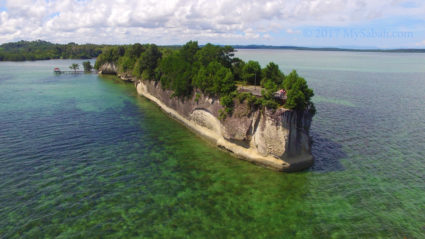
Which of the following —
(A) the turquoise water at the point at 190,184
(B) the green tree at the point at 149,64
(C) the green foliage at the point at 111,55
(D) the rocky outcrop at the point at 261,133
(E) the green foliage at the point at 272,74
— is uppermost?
(C) the green foliage at the point at 111,55

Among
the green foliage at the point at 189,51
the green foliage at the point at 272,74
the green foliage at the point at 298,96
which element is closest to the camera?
the green foliage at the point at 298,96

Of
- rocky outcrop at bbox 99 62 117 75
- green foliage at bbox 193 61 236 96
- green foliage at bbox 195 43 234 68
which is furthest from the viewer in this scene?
rocky outcrop at bbox 99 62 117 75

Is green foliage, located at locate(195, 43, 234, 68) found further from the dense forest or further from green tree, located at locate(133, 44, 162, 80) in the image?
green tree, located at locate(133, 44, 162, 80)

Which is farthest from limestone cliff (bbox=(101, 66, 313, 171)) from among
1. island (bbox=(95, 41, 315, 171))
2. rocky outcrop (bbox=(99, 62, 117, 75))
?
rocky outcrop (bbox=(99, 62, 117, 75))

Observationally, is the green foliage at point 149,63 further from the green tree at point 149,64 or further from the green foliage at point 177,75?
the green foliage at point 177,75

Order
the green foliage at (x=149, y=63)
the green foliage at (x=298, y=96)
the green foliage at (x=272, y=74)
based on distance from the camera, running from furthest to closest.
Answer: the green foliage at (x=149, y=63) < the green foliage at (x=272, y=74) < the green foliage at (x=298, y=96)

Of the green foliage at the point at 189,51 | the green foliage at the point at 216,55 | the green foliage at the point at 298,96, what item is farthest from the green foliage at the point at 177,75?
the green foliage at the point at 298,96

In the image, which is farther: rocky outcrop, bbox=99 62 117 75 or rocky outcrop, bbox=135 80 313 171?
rocky outcrop, bbox=99 62 117 75

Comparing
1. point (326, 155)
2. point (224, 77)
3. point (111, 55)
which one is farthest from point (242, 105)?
point (111, 55)

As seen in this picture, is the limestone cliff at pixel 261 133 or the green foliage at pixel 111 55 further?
the green foliage at pixel 111 55
